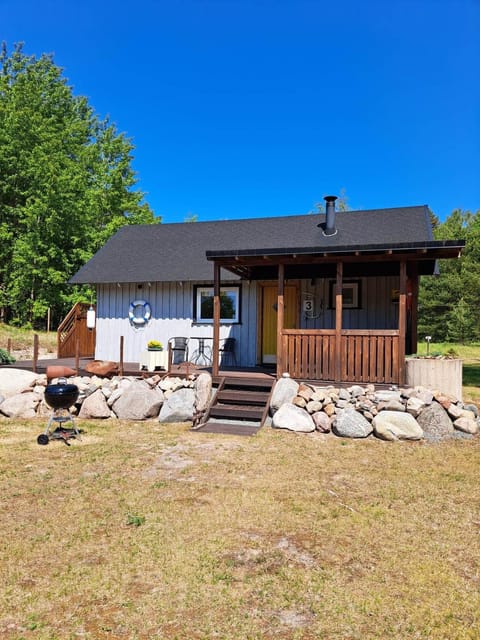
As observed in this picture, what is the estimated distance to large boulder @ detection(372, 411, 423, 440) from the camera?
7.28 metres

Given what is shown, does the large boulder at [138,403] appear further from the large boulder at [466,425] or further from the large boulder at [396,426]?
the large boulder at [466,425]

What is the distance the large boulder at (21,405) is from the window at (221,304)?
4464 mm

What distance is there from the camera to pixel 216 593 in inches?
113

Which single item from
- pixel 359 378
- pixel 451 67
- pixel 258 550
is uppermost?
pixel 451 67

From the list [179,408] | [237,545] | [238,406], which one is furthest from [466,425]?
[237,545]

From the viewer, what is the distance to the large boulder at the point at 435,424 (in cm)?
737

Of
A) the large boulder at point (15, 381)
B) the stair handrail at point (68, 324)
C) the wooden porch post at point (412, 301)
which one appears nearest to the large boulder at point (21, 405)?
the large boulder at point (15, 381)

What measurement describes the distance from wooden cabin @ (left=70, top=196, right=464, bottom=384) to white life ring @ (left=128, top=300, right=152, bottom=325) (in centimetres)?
3

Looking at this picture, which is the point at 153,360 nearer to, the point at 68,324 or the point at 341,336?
the point at 341,336

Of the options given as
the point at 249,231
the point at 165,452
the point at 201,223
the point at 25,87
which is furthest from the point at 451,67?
the point at 25,87

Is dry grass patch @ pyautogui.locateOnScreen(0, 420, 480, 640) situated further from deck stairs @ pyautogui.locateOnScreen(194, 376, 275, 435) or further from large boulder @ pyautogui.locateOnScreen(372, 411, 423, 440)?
deck stairs @ pyautogui.locateOnScreen(194, 376, 275, 435)

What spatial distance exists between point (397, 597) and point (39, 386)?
8.74 m

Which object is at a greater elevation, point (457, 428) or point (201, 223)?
point (201, 223)

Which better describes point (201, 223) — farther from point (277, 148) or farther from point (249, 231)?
point (277, 148)
